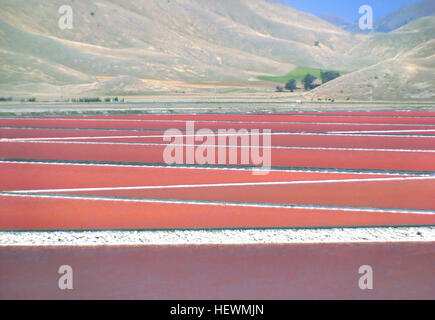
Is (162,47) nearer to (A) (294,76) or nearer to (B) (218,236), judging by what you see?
(A) (294,76)

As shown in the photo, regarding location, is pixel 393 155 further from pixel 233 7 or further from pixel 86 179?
pixel 233 7

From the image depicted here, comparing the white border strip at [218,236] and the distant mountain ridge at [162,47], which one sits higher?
the distant mountain ridge at [162,47]

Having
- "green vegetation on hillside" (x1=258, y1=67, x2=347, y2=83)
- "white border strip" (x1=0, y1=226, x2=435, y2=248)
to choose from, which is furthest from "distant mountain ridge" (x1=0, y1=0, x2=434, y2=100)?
"white border strip" (x1=0, y1=226, x2=435, y2=248)

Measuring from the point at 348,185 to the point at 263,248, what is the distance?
2.31 metres

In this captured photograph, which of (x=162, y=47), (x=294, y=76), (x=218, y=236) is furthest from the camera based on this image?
(x=162, y=47)

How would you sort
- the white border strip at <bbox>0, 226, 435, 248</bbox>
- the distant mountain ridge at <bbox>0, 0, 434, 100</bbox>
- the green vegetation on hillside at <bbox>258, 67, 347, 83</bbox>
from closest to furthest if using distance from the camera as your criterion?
the white border strip at <bbox>0, 226, 435, 248</bbox> → the distant mountain ridge at <bbox>0, 0, 434, 100</bbox> → the green vegetation on hillside at <bbox>258, 67, 347, 83</bbox>

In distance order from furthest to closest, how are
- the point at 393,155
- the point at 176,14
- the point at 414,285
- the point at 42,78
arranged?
the point at 176,14 < the point at 42,78 < the point at 393,155 < the point at 414,285

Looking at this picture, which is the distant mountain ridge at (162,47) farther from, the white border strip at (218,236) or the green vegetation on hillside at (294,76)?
the white border strip at (218,236)

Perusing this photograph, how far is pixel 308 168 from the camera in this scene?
9141mm

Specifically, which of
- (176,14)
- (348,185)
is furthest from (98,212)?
(176,14)

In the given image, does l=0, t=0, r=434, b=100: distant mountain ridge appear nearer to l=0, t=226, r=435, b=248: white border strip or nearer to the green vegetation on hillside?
the green vegetation on hillside

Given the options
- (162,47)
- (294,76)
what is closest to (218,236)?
(294,76)

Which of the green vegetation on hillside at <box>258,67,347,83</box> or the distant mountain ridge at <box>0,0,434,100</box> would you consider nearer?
the distant mountain ridge at <box>0,0,434,100</box>

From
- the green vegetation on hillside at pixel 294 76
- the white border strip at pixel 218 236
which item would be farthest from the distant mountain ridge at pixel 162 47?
the white border strip at pixel 218 236
